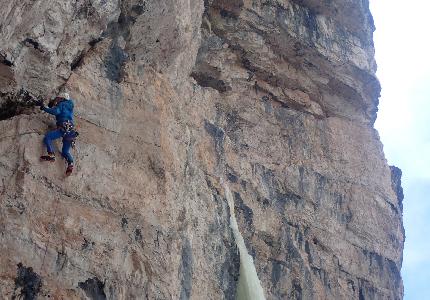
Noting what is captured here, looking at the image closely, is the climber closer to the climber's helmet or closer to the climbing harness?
the climbing harness

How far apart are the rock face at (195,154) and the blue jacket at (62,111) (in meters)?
0.44

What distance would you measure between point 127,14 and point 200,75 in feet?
17.0

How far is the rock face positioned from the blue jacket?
1.44 feet

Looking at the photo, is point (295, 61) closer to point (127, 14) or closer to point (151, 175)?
point (127, 14)

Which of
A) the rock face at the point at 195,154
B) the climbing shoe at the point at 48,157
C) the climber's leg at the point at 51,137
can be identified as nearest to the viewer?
the rock face at the point at 195,154

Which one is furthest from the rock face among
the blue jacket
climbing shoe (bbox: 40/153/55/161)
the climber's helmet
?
the blue jacket

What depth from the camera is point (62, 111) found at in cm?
1151

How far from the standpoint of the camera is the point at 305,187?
66.2 feet

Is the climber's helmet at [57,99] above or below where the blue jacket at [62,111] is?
above

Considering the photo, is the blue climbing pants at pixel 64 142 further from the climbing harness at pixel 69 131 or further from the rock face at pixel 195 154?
the rock face at pixel 195 154

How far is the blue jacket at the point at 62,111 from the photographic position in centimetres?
1145

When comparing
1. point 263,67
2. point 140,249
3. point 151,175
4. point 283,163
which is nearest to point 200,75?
point 263,67

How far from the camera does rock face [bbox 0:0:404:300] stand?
1106cm

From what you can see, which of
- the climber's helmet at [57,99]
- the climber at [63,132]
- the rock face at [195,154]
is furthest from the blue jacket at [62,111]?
the rock face at [195,154]
